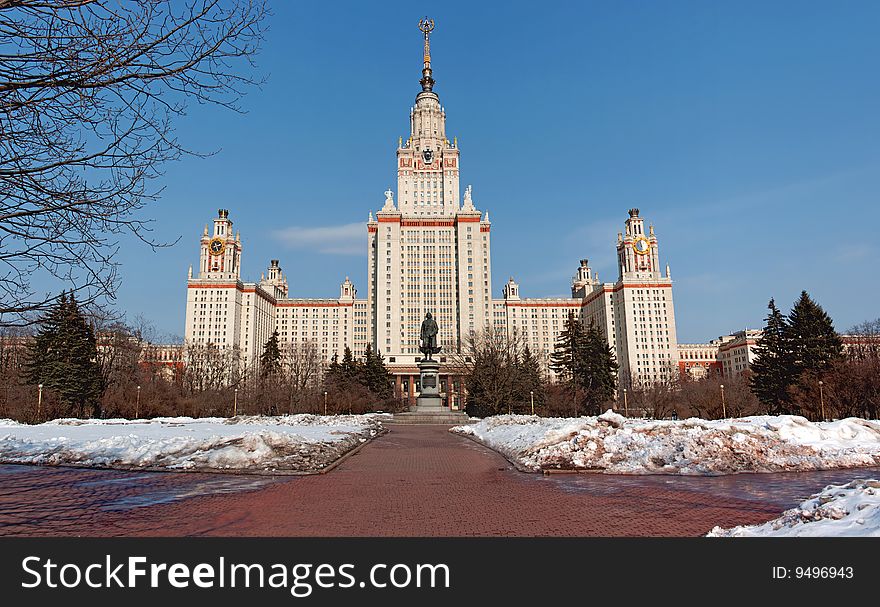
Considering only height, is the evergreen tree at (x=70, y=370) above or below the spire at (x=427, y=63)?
below

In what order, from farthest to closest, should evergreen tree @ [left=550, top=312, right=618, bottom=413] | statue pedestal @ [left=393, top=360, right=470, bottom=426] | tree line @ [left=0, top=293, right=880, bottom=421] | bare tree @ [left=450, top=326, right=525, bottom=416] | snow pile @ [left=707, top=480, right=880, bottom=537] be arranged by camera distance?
evergreen tree @ [left=550, top=312, right=618, bottom=413] < bare tree @ [left=450, top=326, right=525, bottom=416] < statue pedestal @ [left=393, top=360, right=470, bottom=426] < tree line @ [left=0, top=293, right=880, bottom=421] < snow pile @ [left=707, top=480, right=880, bottom=537]

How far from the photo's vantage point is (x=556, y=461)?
12.6m

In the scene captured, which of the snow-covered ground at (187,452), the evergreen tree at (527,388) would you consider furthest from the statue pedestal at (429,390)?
the snow-covered ground at (187,452)

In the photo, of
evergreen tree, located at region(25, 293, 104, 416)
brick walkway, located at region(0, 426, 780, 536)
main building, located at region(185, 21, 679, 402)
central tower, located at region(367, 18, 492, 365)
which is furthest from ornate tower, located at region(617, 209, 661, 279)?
brick walkway, located at region(0, 426, 780, 536)

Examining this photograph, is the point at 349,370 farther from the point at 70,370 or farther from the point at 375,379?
the point at 70,370

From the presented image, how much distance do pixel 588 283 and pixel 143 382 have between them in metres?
141

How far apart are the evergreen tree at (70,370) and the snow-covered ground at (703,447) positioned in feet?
115

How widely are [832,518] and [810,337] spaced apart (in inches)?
1441

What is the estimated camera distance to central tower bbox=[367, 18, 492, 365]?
124m

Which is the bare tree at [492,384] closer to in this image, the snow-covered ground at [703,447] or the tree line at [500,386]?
the tree line at [500,386]

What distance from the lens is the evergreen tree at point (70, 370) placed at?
122 feet

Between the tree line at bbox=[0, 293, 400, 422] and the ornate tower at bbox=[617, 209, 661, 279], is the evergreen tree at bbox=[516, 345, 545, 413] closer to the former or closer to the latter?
the tree line at bbox=[0, 293, 400, 422]

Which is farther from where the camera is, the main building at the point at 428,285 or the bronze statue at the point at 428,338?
the main building at the point at 428,285

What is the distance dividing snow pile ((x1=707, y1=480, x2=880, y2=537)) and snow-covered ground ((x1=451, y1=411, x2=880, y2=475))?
6145mm
